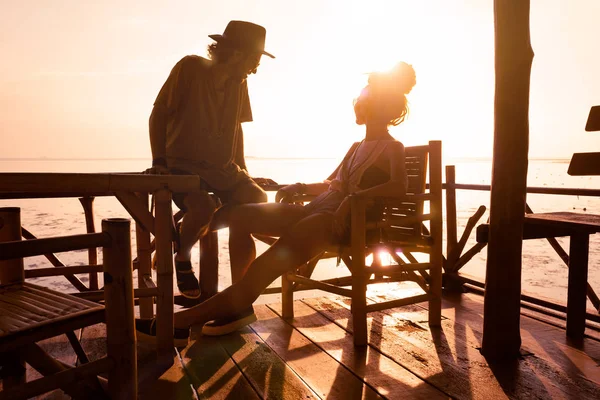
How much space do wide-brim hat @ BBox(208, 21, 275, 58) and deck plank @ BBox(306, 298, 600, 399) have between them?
1.82 meters

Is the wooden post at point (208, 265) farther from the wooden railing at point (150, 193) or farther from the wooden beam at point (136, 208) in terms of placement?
the wooden beam at point (136, 208)

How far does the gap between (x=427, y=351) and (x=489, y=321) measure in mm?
364

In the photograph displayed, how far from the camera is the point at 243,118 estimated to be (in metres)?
2.88

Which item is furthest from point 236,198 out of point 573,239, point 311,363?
point 573,239

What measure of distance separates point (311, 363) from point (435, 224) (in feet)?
3.84

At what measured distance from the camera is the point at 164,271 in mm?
1901

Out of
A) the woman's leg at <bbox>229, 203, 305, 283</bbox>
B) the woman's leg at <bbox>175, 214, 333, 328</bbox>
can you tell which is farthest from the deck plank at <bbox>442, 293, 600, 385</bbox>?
the woman's leg at <bbox>229, 203, 305, 283</bbox>

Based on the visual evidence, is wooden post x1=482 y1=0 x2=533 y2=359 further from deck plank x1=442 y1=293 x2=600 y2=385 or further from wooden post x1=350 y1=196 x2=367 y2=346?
wooden post x1=350 y1=196 x2=367 y2=346

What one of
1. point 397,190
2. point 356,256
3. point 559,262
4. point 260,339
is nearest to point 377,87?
point 397,190

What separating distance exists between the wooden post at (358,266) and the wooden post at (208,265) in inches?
34.9

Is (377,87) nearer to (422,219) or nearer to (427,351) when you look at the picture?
(422,219)

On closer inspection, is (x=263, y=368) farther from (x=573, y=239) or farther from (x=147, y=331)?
(x=573, y=239)

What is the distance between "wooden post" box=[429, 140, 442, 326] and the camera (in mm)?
2756

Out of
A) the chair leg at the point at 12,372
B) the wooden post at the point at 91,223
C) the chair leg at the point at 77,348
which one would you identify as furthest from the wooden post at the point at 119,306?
the wooden post at the point at 91,223
